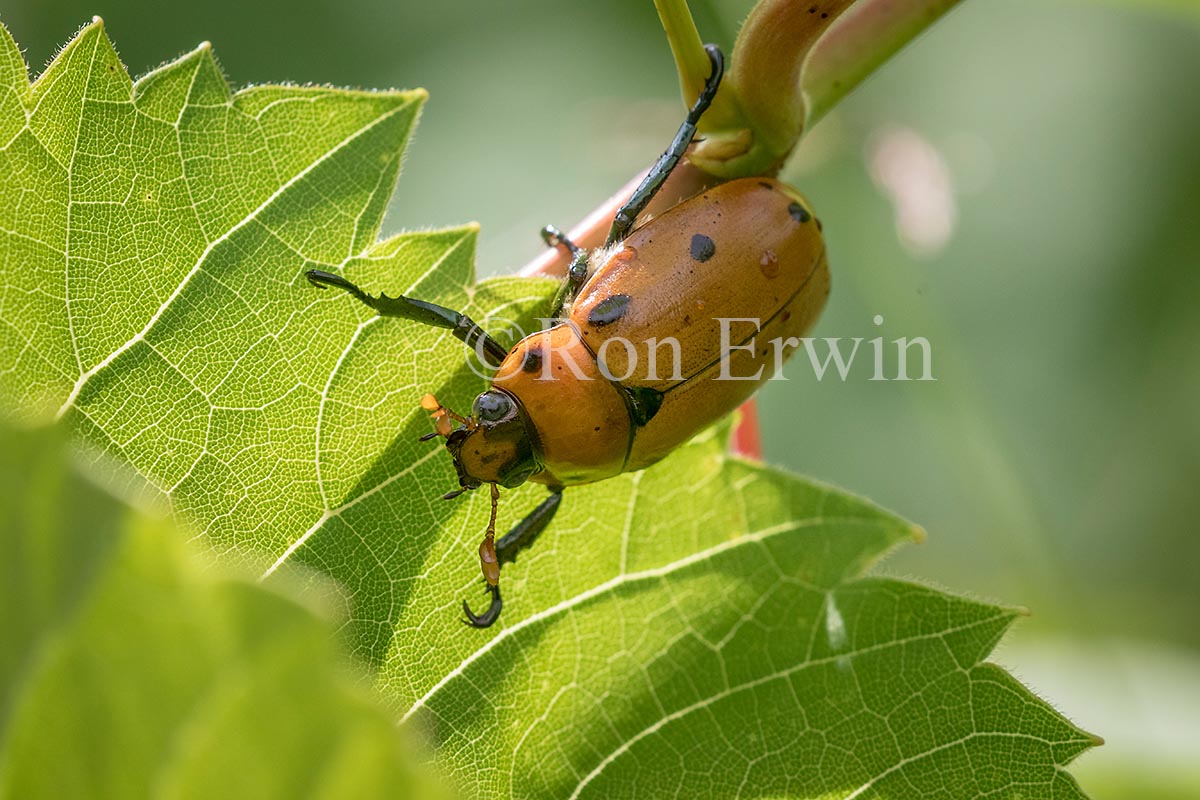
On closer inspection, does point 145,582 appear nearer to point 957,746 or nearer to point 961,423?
point 957,746

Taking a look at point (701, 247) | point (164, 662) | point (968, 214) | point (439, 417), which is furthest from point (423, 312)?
point (968, 214)

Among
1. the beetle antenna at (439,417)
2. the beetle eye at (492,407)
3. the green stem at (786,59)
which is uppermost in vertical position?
the green stem at (786,59)

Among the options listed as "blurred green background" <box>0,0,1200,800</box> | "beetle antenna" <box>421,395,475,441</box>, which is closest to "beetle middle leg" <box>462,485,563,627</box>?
"beetle antenna" <box>421,395,475,441</box>

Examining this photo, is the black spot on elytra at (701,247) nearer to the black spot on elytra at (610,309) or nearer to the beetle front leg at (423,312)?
the black spot on elytra at (610,309)

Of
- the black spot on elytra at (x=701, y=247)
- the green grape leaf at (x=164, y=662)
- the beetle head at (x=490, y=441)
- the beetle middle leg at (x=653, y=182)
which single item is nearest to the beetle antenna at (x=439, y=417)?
the beetle head at (x=490, y=441)

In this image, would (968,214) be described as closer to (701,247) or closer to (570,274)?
(701,247)

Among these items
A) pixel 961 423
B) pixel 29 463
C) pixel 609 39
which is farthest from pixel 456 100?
pixel 29 463

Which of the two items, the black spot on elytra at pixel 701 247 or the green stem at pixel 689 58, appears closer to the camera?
the green stem at pixel 689 58
